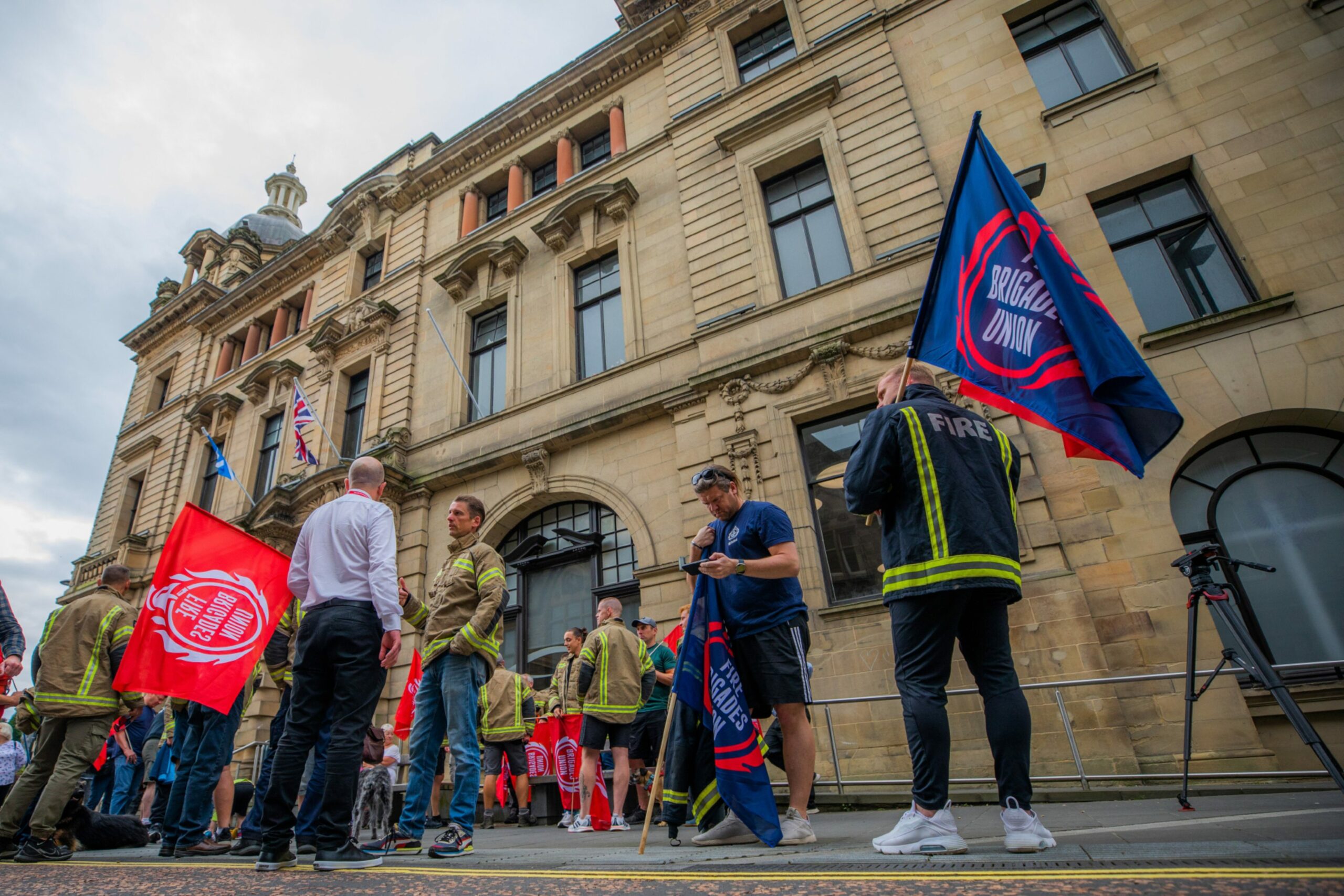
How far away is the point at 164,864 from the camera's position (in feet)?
11.9

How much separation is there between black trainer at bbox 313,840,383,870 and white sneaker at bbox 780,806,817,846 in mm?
1969

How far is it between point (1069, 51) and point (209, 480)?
2390cm

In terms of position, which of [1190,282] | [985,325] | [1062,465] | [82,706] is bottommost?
[82,706]

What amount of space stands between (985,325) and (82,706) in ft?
21.3

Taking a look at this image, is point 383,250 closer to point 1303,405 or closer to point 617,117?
point 617,117

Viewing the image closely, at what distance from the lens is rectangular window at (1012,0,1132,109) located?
10.3 m

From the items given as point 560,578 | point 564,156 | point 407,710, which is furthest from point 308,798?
point 564,156

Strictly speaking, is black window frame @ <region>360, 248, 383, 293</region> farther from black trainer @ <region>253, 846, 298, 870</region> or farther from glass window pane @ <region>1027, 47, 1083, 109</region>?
black trainer @ <region>253, 846, 298, 870</region>

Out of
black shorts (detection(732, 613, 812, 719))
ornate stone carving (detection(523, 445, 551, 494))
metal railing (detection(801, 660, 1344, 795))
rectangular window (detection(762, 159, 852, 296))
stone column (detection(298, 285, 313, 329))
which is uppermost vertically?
stone column (detection(298, 285, 313, 329))

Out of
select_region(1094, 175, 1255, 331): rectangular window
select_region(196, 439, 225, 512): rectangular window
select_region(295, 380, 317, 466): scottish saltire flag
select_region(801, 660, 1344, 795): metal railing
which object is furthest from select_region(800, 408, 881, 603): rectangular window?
select_region(196, 439, 225, 512): rectangular window

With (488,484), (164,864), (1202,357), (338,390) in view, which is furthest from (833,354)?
(338,390)

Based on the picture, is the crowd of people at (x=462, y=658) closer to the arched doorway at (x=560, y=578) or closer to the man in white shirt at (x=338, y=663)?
the man in white shirt at (x=338, y=663)

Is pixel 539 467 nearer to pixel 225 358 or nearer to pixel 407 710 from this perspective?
pixel 407 710

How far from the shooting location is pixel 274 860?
317cm
